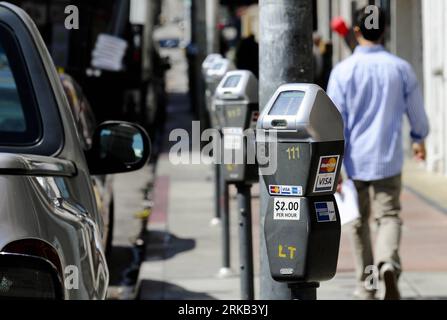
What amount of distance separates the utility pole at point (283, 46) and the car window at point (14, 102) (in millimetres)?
1257

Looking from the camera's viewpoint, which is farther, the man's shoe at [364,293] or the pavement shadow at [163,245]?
the pavement shadow at [163,245]

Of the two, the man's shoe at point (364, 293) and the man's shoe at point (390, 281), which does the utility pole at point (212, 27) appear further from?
the man's shoe at point (390, 281)

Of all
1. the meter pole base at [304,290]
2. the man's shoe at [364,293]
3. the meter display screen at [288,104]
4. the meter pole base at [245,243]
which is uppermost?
the meter display screen at [288,104]

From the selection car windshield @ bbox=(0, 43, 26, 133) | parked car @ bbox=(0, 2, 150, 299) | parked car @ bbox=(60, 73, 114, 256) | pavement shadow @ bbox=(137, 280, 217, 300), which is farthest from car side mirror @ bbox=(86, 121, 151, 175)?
pavement shadow @ bbox=(137, 280, 217, 300)

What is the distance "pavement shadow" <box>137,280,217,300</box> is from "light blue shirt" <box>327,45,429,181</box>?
1522 mm

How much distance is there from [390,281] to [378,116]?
3.30ft

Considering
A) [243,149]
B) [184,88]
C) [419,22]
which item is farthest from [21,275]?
[184,88]

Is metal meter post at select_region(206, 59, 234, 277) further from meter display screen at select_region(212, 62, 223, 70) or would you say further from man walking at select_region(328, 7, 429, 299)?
man walking at select_region(328, 7, 429, 299)

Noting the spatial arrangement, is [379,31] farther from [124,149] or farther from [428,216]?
[428,216]

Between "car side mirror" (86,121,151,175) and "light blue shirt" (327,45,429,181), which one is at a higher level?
"car side mirror" (86,121,151,175)

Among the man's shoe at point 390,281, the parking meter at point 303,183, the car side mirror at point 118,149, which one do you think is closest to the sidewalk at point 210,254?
the man's shoe at point 390,281

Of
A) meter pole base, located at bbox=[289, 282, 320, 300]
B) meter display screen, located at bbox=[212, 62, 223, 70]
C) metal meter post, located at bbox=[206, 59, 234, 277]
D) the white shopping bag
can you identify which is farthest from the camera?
meter display screen, located at bbox=[212, 62, 223, 70]

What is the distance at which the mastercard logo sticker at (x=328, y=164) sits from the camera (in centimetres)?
416

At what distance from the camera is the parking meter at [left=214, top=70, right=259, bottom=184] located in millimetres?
7250
